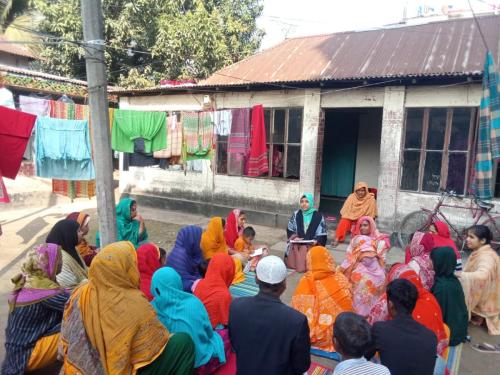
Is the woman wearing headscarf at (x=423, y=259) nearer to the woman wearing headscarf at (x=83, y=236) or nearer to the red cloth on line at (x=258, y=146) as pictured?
the woman wearing headscarf at (x=83, y=236)

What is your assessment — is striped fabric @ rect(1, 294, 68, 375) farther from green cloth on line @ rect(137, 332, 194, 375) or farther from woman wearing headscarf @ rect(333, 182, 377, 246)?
woman wearing headscarf @ rect(333, 182, 377, 246)

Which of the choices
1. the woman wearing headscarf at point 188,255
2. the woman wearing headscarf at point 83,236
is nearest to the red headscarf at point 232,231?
the woman wearing headscarf at point 188,255

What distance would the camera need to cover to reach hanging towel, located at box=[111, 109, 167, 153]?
8164 mm

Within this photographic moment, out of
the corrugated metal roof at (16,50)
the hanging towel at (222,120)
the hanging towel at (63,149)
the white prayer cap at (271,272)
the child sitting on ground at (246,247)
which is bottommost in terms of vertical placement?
the child sitting on ground at (246,247)

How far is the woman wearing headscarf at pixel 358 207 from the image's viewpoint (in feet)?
21.3

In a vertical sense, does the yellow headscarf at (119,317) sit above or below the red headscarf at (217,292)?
above

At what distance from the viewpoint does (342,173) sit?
33.8ft

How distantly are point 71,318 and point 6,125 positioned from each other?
360 cm

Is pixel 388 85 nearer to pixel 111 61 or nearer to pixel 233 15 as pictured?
pixel 233 15

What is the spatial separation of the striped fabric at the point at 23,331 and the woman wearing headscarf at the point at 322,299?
2065mm

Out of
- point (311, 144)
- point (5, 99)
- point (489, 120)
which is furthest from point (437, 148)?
point (5, 99)

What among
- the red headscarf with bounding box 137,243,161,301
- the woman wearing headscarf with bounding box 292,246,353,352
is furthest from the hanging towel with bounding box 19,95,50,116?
the woman wearing headscarf with bounding box 292,246,353,352

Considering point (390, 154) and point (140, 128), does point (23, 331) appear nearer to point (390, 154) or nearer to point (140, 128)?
point (140, 128)

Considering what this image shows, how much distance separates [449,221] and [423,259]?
3.35 meters
